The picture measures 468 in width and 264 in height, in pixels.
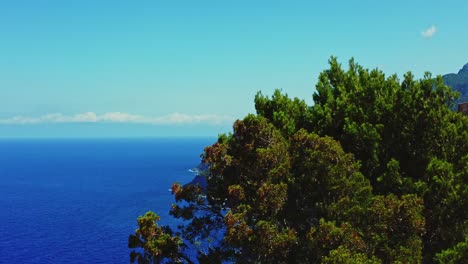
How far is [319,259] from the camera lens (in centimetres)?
1380

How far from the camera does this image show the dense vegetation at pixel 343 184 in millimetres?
13758

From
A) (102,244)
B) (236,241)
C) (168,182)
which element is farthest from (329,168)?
(168,182)

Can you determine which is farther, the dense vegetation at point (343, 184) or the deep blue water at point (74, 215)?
the deep blue water at point (74, 215)

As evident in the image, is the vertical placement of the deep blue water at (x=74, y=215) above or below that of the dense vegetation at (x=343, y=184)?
below

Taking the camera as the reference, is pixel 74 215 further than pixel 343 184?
Yes

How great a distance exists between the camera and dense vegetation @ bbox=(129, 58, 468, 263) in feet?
45.1

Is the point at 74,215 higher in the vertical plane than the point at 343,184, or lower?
lower

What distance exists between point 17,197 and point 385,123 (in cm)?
14485

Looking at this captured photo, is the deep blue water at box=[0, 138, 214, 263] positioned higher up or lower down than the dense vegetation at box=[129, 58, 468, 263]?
lower down

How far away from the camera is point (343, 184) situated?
1468 cm

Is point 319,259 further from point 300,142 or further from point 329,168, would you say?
point 300,142

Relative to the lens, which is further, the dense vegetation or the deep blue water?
the deep blue water

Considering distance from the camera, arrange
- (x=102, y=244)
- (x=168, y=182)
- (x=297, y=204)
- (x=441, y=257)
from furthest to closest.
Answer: (x=168, y=182) → (x=102, y=244) → (x=297, y=204) → (x=441, y=257)

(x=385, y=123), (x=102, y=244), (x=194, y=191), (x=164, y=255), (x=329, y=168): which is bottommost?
(x=102, y=244)
